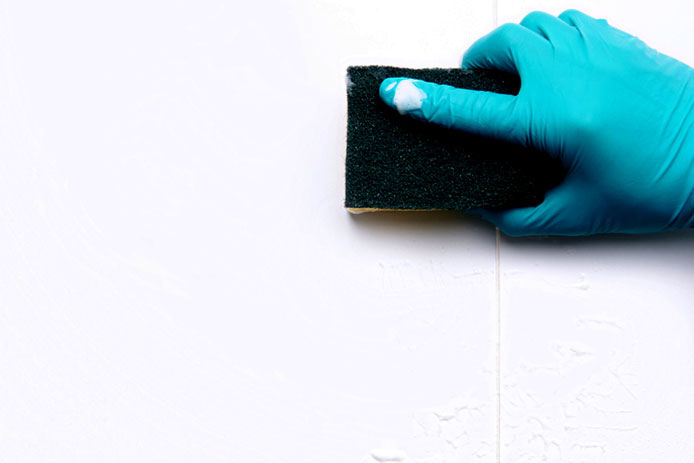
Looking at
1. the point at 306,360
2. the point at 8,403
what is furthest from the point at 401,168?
the point at 8,403

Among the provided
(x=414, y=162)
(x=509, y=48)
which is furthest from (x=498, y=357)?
(x=509, y=48)

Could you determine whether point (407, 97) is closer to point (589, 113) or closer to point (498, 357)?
point (589, 113)

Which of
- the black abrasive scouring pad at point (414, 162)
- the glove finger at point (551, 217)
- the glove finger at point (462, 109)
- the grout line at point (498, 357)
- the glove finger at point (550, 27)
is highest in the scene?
the glove finger at point (550, 27)

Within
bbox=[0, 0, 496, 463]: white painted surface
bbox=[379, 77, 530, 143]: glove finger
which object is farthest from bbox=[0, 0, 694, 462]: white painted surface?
bbox=[379, 77, 530, 143]: glove finger

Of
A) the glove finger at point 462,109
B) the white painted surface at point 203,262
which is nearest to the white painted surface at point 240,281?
the white painted surface at point 203,262

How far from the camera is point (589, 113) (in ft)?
3.15

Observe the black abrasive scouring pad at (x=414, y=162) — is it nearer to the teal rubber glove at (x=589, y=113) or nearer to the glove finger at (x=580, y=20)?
the teal rubber glove at (x=589, y=113)

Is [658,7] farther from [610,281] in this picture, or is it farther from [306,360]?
[306,360]

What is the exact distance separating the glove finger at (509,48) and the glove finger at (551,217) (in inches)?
8.1

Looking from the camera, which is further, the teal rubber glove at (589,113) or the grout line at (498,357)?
the grout line at (498,357)

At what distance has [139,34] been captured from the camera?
41.8 inches

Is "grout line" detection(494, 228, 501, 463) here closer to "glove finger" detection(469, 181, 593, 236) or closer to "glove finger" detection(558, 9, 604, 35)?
"glove finger" detection(469, 181, 593, 236)

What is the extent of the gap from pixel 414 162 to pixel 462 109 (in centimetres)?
11

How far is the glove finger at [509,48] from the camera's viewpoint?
986mm
